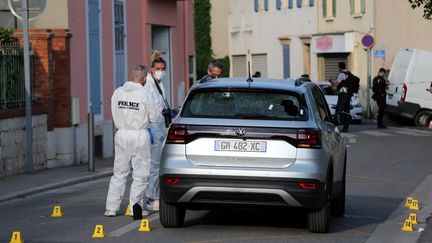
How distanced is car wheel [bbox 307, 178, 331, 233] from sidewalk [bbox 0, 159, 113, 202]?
5517 millimetres

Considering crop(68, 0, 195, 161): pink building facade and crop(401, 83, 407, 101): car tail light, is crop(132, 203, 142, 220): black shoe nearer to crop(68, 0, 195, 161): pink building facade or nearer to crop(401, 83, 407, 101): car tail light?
crop(68, 0, 195, 161): pink building facade

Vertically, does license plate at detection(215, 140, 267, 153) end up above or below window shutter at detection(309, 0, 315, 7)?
below

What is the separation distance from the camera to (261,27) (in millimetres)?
59688

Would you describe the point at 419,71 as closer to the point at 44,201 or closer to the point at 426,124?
the point at 426,124

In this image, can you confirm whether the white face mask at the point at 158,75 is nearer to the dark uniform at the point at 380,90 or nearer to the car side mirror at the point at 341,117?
the car side mirror at the point at 341,117

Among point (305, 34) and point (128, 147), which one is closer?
point (128, 147)

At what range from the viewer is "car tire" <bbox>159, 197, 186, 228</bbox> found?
11984 millimetres

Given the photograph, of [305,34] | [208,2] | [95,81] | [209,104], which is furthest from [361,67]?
[209,104]

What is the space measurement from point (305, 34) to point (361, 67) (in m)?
6.50

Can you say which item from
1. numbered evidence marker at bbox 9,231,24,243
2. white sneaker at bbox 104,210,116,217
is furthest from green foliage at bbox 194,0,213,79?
numbered evidence marker at bbox 9,231,24,243

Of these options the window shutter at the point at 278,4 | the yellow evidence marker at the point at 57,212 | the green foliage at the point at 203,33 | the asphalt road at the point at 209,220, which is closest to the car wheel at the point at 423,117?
the asphalt road at the point at 209,220

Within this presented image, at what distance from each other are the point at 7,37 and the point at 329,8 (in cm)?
3343

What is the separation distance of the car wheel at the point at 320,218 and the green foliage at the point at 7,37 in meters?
10.5

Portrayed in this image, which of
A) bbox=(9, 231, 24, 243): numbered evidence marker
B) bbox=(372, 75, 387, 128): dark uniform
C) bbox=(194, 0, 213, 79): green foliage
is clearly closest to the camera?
bbox=(9, 231, 24, 243): numbered evidence marker
